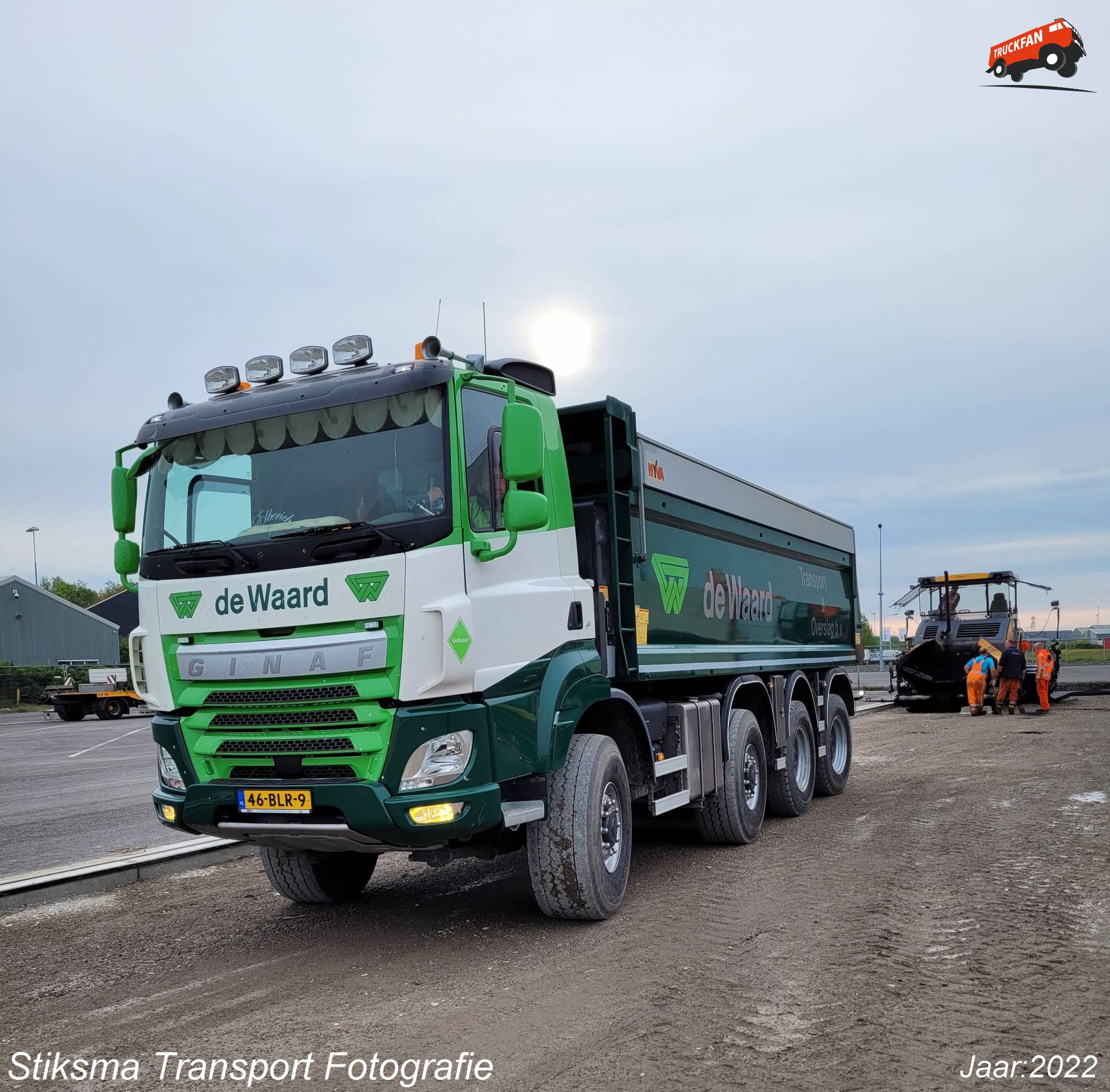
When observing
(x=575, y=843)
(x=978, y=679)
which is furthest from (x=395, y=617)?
(x=978, y=679)

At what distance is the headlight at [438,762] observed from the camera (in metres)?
5.16

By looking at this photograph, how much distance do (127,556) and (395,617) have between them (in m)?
1.98

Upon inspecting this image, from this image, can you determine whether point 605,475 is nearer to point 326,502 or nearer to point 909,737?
point 326,502

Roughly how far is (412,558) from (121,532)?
2.06 metres

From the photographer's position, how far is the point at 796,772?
393 inches

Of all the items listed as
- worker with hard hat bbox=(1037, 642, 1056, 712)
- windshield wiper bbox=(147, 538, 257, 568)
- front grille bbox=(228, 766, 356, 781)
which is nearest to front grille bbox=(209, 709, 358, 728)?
front grille bbox=(228, 766, 356, 781)

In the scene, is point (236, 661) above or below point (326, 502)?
below

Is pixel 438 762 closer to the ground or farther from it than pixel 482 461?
closer to the ground

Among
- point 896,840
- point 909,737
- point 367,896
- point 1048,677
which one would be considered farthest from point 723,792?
point 1048,677

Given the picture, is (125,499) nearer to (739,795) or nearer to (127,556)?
(127,556)

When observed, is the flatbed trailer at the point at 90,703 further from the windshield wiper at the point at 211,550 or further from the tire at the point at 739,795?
the windshield wiper at the point at 211,550

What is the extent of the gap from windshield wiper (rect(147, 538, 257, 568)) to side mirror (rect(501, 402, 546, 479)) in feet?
4.55

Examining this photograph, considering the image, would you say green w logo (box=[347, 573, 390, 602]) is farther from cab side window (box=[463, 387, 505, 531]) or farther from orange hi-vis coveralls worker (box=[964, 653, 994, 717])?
orange hi-vis coveralls worker (box=[964, 653, 994, 717])

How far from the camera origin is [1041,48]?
14242 millimetres
